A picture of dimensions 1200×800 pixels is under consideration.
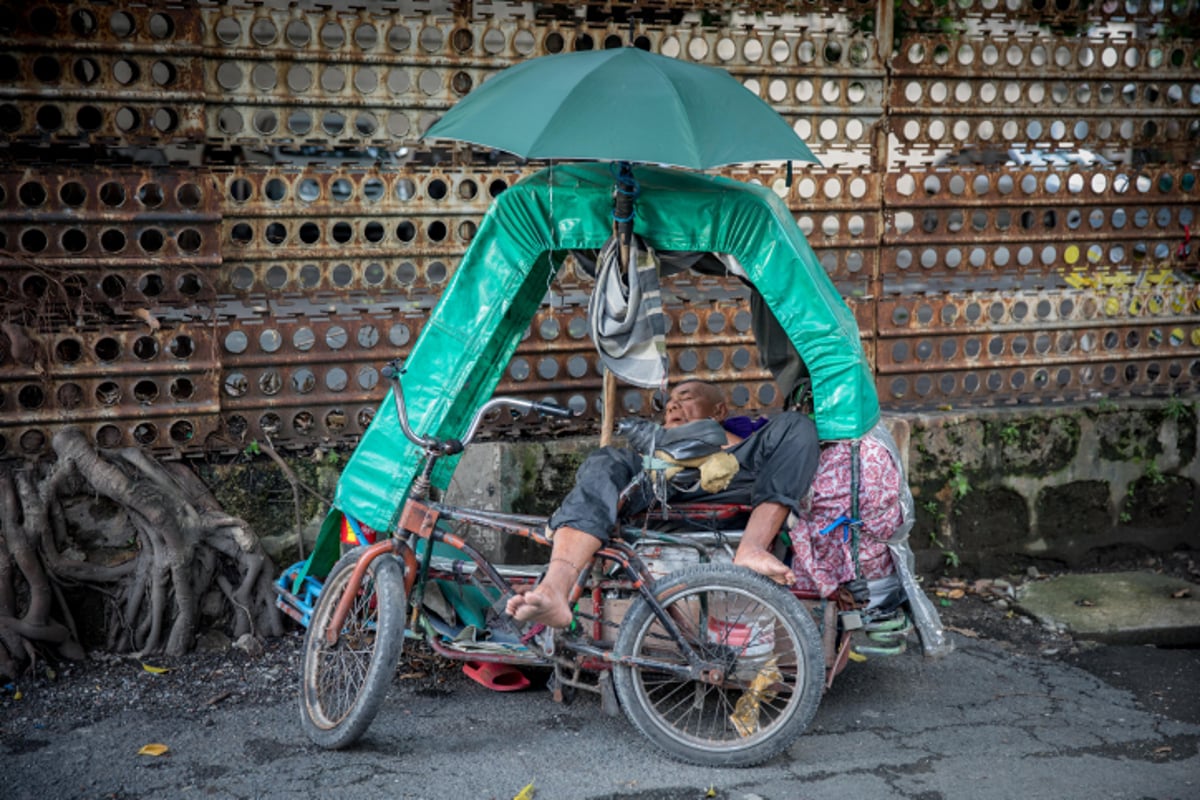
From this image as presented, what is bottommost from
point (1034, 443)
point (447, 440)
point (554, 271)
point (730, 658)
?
point (730, 658)

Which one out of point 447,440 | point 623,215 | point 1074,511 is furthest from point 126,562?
point 1074,511

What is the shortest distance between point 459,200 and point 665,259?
142cm

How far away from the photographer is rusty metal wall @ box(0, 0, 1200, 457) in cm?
550

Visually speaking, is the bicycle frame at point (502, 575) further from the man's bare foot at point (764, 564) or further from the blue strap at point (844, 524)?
the blue strap at point (844, 524)

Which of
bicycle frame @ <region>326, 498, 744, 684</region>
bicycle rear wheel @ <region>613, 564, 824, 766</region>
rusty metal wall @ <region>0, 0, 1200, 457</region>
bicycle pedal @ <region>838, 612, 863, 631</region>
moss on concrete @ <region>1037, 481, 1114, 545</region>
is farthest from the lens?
moss on concrete @ <region>1037, 481, 1114, 545</region>

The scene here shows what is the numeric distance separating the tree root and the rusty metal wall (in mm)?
232

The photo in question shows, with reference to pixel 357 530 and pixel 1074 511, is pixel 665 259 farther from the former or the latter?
pixel 1074 511

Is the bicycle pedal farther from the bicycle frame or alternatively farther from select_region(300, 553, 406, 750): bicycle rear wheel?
select_region(300, 553, 406, 750): bicycle rear wheel

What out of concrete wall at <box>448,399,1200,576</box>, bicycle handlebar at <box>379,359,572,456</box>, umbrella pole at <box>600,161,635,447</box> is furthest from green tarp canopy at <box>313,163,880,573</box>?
concrete wall at <box>448,399,1200,576</box>

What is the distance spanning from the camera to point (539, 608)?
4488 millimetres

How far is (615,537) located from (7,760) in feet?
7.63

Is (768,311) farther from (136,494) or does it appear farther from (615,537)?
(136,494)

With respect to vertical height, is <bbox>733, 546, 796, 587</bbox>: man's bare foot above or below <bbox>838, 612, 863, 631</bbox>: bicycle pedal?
above

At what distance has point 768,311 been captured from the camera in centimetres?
533
